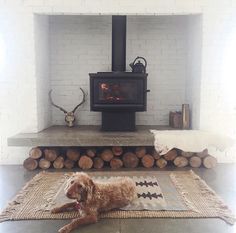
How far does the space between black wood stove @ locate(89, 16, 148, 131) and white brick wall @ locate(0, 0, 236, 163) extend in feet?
2.18

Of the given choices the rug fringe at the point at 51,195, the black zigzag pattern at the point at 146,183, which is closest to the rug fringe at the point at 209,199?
the black zigzag pattern at the point at 146,183

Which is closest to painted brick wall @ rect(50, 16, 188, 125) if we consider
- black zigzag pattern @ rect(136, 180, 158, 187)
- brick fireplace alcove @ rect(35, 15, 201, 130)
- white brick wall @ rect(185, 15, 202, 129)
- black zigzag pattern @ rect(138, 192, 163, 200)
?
brick fireplace alcove @ rect(35, 15, 201, 130)

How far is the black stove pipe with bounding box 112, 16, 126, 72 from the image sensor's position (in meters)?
3.62

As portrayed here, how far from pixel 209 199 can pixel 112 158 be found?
127 centimetres

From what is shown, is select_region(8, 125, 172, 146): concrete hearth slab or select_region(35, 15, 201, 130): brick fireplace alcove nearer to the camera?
select_region(8, 125, 172, 146): concrete hearth slab

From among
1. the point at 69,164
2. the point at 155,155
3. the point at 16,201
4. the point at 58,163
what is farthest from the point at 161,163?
the point at 16,201

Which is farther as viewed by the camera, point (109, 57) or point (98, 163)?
point (109, 57)

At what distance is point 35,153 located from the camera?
332 centimetres

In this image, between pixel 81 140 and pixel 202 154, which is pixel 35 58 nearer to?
pixel 81 140

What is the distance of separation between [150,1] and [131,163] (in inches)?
71.3

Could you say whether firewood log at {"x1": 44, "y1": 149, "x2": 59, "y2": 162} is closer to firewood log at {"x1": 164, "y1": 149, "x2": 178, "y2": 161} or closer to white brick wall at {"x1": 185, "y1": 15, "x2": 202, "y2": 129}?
firewood log at {"x1": 164, "y1": 149, "x2": 178, "y2": 161}

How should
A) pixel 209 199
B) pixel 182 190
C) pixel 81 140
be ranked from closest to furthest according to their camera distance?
pixel 209 199
pixel 182 190
pixel 81 140

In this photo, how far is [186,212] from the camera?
6.97 ft

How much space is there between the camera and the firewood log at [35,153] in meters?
3.32
